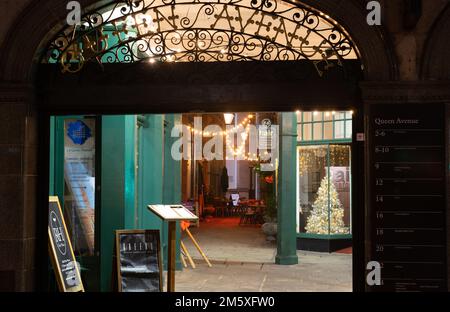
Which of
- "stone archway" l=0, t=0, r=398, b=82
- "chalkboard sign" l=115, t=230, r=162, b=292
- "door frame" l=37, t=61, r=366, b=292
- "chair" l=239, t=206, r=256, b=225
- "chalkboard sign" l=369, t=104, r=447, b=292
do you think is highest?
"stone archway" l=0, t=0, r=398, b=82

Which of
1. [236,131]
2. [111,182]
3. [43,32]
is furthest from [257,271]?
[236,131]

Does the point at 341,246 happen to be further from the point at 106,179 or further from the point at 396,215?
the point at 396,215

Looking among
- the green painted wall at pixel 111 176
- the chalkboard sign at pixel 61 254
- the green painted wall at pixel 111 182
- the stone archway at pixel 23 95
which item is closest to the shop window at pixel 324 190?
the green painted wall at pixel 111 176

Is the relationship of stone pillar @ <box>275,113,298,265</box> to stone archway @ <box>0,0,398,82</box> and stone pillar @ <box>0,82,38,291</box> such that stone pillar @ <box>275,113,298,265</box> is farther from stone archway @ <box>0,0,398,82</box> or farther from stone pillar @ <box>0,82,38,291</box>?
stone pillar @ <box>0,82,38,291</box>

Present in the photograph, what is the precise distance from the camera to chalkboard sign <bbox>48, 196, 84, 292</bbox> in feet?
23.5

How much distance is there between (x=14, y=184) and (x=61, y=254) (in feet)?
4.83

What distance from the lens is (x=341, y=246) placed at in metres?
13.8

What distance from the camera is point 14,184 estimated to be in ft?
20.4

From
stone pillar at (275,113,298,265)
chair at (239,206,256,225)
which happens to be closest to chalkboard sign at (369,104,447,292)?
stone pillar at (275,113,298,265)

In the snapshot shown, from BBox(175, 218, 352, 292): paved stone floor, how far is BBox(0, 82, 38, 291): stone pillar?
3.45 m

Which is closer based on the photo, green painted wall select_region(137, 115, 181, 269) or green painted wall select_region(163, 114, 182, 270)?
green painted wall select_region(137, 115, 181, 269)

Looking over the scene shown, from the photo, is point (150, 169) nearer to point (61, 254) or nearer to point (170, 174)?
point (170, 174)

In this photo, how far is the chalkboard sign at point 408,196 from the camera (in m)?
5.79
